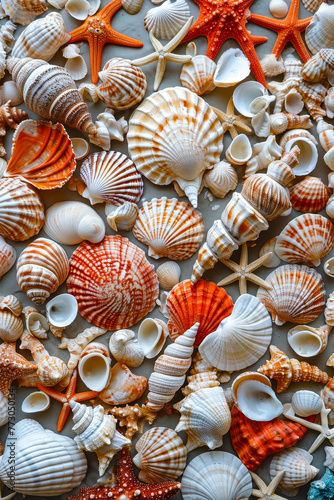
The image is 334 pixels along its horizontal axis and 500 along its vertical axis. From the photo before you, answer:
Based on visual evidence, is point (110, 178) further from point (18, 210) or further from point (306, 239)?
point (306, 239)

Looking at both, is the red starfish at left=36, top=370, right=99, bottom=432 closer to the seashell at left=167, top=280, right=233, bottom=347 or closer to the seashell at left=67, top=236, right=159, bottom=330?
the seashell at left=67, top=236, right=159, bottom=330

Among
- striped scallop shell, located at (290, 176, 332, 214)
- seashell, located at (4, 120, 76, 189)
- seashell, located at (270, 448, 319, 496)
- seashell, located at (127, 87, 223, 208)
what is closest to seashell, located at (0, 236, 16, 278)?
seashell, located at (4, 120, 76, 189)

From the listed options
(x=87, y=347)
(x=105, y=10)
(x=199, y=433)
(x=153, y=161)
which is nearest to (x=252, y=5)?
(x=105, y=10)

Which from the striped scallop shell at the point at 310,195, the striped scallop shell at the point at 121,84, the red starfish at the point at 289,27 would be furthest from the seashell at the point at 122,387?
the red starfish at the point at 289,27

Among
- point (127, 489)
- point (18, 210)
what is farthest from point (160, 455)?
point (18, 210)

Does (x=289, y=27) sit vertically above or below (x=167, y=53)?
above

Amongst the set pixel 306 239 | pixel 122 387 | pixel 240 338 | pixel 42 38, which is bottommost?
pixel 122 387

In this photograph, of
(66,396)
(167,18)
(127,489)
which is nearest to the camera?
(127,489)
